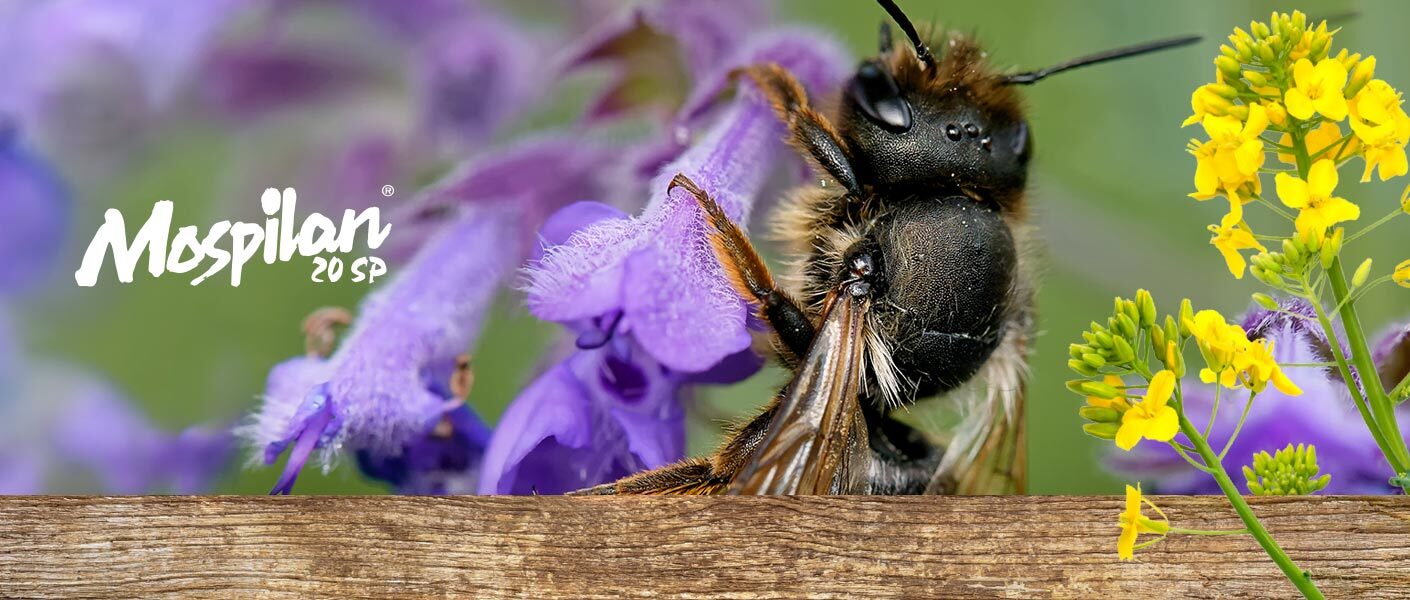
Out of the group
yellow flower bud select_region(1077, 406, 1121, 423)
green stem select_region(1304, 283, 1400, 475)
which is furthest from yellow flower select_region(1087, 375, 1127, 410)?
green stem select_region(1304, 283, 1400, 475)

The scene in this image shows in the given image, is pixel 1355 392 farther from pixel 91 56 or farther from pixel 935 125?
pixel 91 56

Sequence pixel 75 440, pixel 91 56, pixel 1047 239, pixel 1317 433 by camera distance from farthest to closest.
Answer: pixel 1047 239 → pixel 75 440 → pixel 91 56 → pixel 1317 433

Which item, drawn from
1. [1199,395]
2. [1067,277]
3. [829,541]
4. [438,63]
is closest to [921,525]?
[829,541]

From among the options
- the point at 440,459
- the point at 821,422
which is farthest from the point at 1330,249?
the point at 440,459

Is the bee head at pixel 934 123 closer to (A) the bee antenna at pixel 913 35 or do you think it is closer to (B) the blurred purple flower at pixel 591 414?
(A) the bee antenna at pixel 913 35

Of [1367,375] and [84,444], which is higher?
[84,444]

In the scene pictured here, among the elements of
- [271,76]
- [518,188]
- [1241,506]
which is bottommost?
[1241,506]

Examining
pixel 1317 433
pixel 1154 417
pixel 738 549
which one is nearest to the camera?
pixel 1154 417

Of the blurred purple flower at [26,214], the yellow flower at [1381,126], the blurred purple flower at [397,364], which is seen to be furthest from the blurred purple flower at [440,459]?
the yellow flower at [1381,126]

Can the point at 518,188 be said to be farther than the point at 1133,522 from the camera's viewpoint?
Yes
